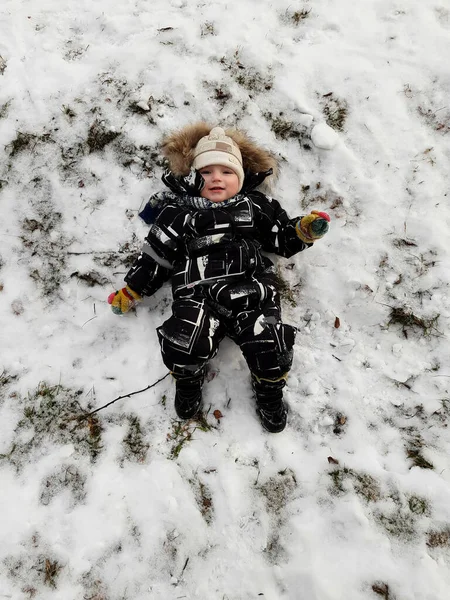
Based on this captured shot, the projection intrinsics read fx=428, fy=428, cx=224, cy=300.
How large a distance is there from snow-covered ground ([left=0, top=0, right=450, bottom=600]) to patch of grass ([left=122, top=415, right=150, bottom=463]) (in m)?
0.02

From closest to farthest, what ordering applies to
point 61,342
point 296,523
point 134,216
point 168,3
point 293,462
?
point 296,523, point 293,462, point 61,342, point 134,216, point 168,3

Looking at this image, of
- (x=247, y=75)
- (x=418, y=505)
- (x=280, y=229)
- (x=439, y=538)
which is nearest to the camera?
(x=439, y=538)

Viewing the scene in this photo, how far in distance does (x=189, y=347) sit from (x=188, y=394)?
0.37 m

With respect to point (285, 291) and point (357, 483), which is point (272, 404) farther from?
point (285, 291)

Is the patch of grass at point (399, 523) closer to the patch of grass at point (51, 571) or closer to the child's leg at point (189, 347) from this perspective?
the child's leg at point (189, 347)

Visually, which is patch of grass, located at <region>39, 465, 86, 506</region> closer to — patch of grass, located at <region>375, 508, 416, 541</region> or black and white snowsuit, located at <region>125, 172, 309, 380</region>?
black and white snowsuit, located at <region>125, 172, 309, 380</region>

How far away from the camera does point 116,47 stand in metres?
4.25

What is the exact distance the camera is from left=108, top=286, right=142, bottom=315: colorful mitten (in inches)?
136

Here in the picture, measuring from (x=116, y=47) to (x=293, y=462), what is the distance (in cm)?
415

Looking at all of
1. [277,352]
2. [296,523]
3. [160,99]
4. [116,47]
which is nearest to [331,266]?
[277,352]

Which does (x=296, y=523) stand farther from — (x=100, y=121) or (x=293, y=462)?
(x=100, y=121)

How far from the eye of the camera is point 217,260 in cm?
331

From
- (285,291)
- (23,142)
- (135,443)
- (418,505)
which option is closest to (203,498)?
(135,443)

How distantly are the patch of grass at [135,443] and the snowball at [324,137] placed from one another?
2.85 m
